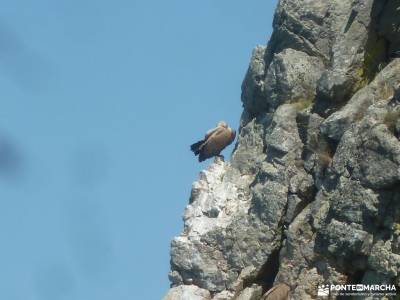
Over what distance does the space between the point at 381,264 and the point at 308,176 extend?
4.64 m

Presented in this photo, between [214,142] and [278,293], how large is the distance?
8.38 m

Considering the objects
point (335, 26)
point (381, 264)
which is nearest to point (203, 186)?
point (335, 26)

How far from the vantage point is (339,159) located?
3322 centimetres

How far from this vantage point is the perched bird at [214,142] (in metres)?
41.3

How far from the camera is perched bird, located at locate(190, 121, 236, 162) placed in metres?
41.3

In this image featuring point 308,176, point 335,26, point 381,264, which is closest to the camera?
point 381,264

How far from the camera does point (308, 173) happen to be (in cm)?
3547

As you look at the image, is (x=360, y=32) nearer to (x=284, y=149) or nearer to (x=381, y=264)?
(x=284, y=149)
